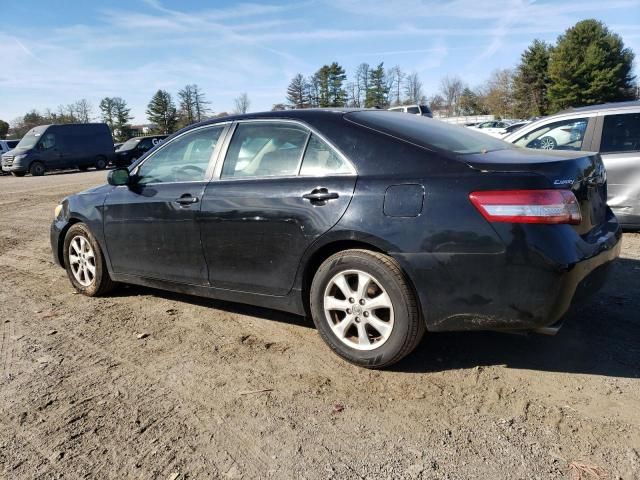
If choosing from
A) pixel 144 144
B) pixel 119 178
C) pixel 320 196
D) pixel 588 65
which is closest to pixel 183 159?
pixel 119 178

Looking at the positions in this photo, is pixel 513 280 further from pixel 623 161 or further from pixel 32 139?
pixel 32 139

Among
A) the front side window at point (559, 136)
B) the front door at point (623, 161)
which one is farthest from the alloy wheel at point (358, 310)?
the front door at point (623, 161)

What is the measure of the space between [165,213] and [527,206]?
105 inches

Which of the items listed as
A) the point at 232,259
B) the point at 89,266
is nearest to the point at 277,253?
the point at 232,259

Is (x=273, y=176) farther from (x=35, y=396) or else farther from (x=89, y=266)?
(x=89, y=266)

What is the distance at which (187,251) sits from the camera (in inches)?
155

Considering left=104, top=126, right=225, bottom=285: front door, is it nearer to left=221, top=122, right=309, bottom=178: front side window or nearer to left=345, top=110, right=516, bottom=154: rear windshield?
left=221, top=122, right=309, bottom=178: front side window

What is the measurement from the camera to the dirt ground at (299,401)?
2328 millimetres

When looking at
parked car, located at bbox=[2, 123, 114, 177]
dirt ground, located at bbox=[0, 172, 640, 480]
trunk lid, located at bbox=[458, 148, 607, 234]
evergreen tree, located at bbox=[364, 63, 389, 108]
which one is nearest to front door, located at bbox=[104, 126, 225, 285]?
dirt ground, located at bbox=[0, 172, 640, 480]

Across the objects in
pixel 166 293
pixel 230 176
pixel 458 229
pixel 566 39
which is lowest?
pixel 166 293

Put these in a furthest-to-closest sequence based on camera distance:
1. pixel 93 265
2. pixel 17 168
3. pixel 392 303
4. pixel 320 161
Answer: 1. pixel 17 168
2. pixel 93 265
3. pixel 320 161
4. pixel 392 303

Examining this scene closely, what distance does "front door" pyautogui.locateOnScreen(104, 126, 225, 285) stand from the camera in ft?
12.8

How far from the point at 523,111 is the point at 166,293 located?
6577cm

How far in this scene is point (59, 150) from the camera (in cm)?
2586
